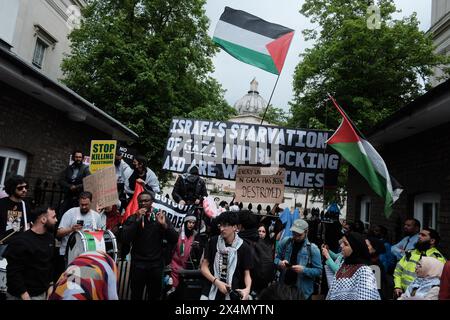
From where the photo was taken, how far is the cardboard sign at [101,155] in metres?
6.44

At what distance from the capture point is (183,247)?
558 centimetres

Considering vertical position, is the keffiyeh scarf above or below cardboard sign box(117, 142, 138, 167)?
below

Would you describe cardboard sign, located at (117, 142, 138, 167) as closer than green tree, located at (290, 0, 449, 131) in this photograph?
Yes

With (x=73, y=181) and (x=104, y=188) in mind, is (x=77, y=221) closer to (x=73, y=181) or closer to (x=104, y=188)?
(x=104, y=188)

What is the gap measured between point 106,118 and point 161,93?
6.20m

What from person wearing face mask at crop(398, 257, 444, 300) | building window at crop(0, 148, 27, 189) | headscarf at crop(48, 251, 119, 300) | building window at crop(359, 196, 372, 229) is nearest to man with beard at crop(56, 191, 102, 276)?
headscarf at crop(48, 251, 119, 300)

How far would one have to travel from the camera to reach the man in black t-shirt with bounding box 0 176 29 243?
165 inches

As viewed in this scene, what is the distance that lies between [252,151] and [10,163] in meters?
5.30

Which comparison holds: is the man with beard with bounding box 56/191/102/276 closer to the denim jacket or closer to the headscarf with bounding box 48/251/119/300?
the headscarf with bounding box 48/251/119/300

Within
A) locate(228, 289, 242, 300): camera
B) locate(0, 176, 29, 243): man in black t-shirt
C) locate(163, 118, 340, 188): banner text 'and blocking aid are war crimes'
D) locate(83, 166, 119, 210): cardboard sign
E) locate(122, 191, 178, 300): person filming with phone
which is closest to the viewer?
locate(228, 289, 242, 300): camera

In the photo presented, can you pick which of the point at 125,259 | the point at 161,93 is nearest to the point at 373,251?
the point at 125,259

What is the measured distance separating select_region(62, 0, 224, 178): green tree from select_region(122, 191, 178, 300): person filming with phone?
10.6 metres

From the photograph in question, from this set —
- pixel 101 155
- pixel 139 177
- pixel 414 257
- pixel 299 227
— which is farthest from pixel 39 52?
pixel 414 257
